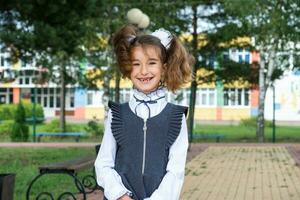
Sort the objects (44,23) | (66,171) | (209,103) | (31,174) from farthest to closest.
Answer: (209,103) < (44,23) < (31,174) < (66,171)

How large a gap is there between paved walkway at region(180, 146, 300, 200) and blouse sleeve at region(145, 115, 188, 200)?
656cm

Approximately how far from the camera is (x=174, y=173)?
118 inches

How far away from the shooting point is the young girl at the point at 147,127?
299 cm

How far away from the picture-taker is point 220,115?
2569 inches

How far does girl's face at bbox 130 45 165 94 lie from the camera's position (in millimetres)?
3094

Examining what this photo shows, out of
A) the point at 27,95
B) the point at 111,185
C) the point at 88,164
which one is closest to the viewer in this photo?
the point at 111,185

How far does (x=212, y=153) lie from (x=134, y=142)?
1692 centimetres

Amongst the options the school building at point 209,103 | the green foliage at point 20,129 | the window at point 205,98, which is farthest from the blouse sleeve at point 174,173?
the window at point 205,98

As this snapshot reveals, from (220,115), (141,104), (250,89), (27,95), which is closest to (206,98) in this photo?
(220,115)

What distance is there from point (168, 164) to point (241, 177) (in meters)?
9.71

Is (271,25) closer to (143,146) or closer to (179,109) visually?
(179,109)

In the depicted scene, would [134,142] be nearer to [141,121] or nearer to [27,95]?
[141,121]

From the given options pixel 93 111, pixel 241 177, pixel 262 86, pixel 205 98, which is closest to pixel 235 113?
pixel 205 98

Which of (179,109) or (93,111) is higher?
(179,109)
